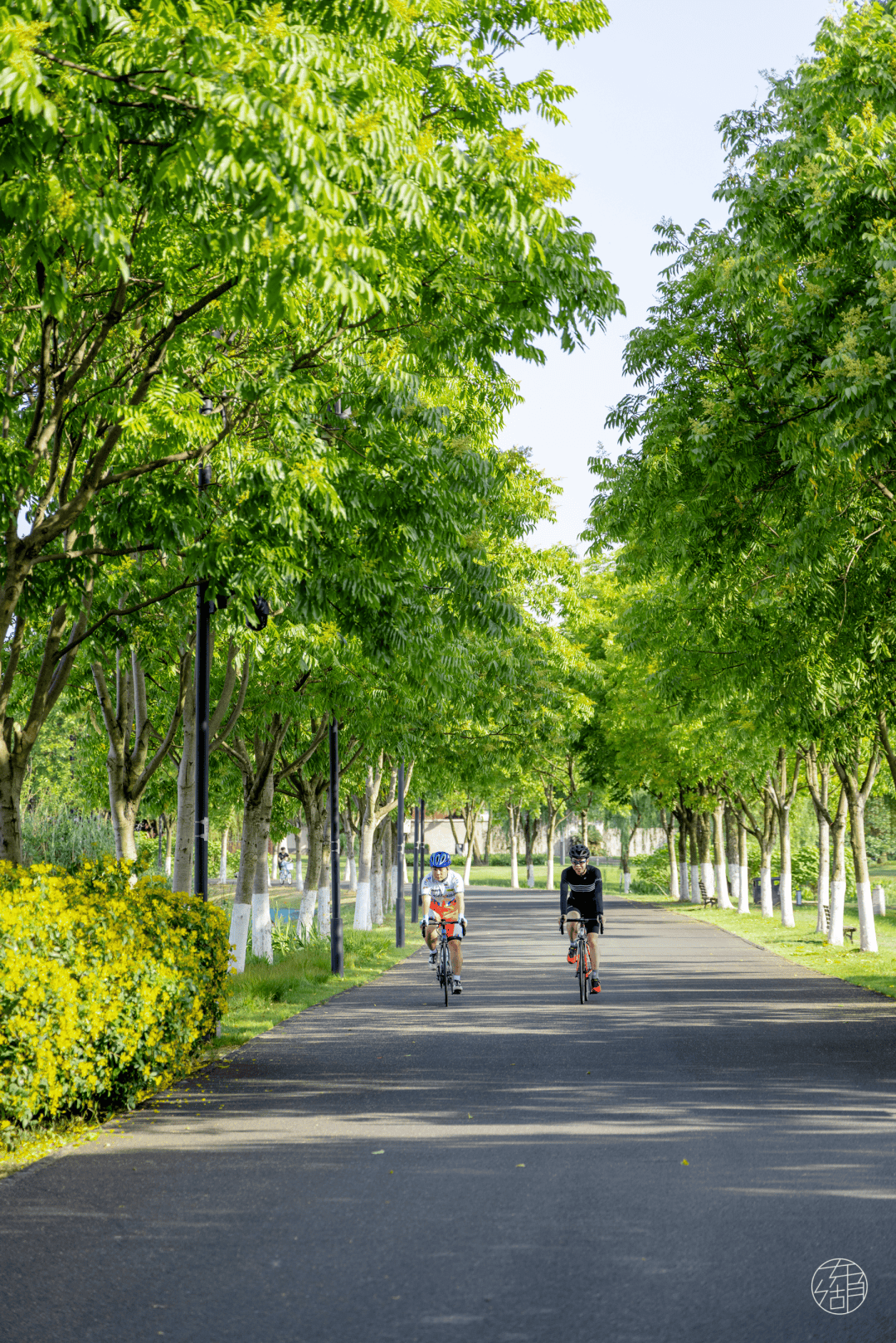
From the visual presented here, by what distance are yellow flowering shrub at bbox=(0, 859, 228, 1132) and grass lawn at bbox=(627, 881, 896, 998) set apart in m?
10.4

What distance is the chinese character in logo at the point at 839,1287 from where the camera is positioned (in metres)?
4.87

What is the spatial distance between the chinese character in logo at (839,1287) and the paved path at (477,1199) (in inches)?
2.0

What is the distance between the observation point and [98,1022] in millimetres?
8172

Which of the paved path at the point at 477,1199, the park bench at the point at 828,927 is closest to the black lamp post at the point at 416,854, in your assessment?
the park bench at the point at 828,927

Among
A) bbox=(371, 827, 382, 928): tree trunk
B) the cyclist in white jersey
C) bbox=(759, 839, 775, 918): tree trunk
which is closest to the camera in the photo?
the cyclist in white jersey

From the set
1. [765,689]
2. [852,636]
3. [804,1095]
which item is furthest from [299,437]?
[765,689]

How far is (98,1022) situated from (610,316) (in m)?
6.08

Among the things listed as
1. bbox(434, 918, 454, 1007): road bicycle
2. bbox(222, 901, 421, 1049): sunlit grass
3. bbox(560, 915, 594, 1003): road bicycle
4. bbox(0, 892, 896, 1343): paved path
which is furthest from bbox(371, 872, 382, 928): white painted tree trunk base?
bbox(0, 892, 896, 1343): paved path

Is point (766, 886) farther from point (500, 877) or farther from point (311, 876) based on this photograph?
point (500, 877)

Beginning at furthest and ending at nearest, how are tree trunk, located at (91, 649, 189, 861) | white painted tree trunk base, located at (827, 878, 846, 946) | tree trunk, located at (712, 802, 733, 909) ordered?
tree trunk, located at (712, 802, 733, 909)
white painted tree trunk base, located at (827, 878, 846, 946)
tree trunk, located at (91, 649, 189, 861)

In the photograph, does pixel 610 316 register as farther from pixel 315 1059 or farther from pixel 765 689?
pixel 765 689

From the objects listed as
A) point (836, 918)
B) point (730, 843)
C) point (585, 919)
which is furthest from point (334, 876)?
point (730, 843)

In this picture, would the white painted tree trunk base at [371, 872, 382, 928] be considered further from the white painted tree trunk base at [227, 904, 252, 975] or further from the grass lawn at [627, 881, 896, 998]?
the white painted tree trunk base at [227, 904, 252, 975]

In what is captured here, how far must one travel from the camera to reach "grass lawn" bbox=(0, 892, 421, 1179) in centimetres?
800
